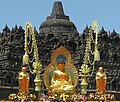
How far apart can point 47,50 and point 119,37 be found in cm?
1184

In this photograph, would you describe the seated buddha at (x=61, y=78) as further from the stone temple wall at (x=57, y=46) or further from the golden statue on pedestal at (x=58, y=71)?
the stone temple wall at (x=57, y=46)

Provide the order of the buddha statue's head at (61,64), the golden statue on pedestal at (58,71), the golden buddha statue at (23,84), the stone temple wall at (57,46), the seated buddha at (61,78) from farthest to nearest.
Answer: the stone temple wall at (57,46) → the buddha statue's head at (61,64) → the golden statue on pedestal at (58,71) → the seated buddha at (61,78) → the golden buddha statue at (23,84)

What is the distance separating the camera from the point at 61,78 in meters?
32.8

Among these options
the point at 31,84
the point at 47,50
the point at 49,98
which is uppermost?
the point at 47,50

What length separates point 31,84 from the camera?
63375 millimetres

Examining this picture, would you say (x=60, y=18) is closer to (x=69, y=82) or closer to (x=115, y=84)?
(x=115, y=84)

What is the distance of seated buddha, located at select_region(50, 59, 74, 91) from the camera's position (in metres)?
32.3

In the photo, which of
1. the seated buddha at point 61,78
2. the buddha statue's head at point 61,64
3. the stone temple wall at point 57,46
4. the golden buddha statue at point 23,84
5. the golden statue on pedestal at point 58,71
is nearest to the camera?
the golden buddha statue at point 23,84

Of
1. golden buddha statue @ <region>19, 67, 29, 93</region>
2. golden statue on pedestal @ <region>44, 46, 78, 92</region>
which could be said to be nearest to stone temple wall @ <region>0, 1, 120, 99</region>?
golden statue on pedestal @ <region>44, 46, 78, 92</region>

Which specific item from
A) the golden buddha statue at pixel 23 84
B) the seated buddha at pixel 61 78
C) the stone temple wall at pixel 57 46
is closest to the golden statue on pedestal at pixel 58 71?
the seated buddha at pixel 61 78

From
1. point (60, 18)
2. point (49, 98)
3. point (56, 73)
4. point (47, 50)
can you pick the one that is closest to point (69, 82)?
point (56, 73)

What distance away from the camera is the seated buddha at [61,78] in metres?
32.3

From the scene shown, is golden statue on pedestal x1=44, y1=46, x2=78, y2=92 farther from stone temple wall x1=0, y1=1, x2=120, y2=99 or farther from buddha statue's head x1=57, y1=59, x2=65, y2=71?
stone temple wall x1=0, y1=1, x2=120, y2=99

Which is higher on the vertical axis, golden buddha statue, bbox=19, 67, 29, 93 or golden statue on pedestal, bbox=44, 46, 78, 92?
golden statue on pedestal, bbox=44, 46, 78, 92
